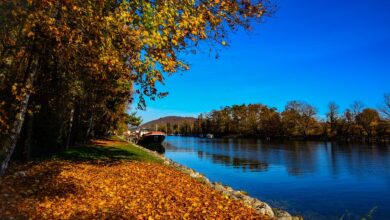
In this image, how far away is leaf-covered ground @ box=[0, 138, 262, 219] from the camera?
7715 millimetres

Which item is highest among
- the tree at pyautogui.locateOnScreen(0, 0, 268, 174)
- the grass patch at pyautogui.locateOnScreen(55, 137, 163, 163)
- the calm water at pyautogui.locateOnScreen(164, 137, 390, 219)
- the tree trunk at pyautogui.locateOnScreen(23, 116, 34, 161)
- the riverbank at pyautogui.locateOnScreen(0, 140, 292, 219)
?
the tree at pyautogui.locateOnScreen(0, 0, 268, 174)

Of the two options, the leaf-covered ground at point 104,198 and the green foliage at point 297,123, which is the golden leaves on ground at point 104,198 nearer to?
the leaf-covered ground at point 104,198

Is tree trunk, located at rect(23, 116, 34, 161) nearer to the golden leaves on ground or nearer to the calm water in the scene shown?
the golden leaves on ground

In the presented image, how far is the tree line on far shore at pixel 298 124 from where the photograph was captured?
8931 cm

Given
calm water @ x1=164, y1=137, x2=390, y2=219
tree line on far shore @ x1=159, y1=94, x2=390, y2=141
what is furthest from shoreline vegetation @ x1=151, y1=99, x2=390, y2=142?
calm water @ x1=164, y1=137, x2=390, y2=219

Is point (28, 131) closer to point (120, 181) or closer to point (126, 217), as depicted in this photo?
point (120, 181)

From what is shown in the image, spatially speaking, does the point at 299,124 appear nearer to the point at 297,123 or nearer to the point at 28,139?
the point at 297,123

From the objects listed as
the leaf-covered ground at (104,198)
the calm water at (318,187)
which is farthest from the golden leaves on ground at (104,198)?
the calm water at (318,187)

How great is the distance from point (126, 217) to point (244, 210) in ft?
10.6

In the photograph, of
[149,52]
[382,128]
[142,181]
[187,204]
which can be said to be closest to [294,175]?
[142,181]

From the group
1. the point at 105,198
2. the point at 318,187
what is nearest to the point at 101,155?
the point at 105,198

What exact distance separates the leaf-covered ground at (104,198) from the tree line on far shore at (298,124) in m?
75.4

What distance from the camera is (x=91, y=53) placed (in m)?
8.23

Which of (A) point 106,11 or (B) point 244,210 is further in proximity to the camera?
(B) point 244,210
